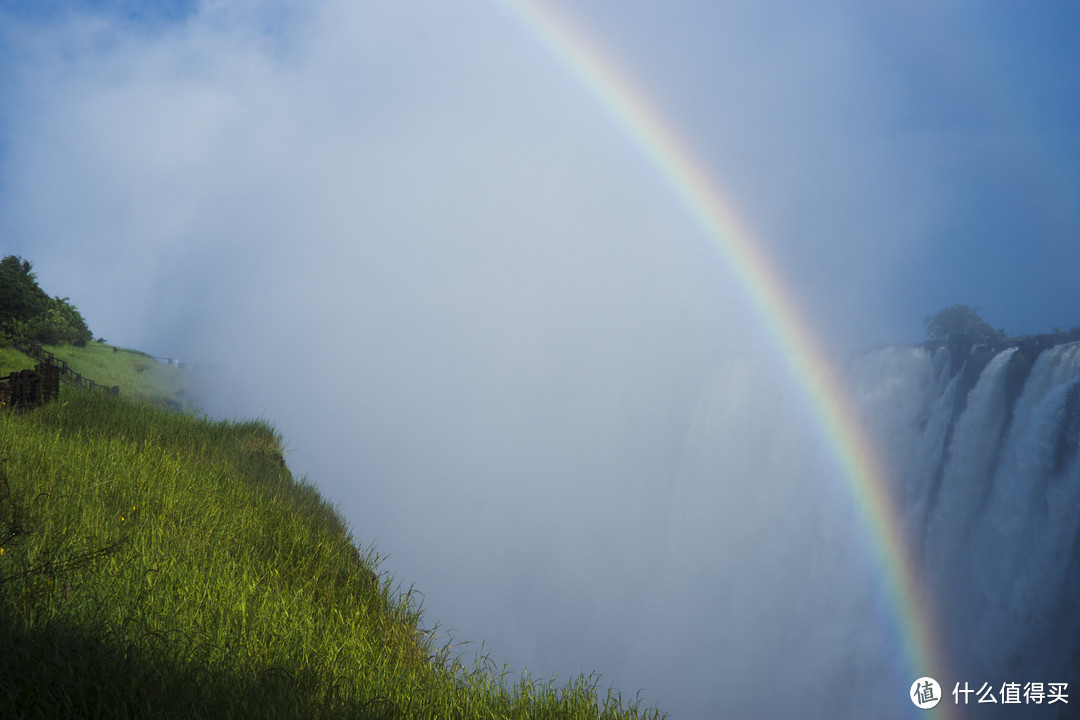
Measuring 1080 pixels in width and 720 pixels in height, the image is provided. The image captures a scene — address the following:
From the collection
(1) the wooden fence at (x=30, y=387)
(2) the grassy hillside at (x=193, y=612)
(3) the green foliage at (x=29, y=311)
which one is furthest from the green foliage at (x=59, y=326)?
(2) the grassy hillside at (x=193, y=612)

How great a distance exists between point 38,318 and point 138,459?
2851cm

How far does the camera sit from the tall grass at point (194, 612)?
3014 mm

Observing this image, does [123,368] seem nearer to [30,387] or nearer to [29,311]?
[29,311]

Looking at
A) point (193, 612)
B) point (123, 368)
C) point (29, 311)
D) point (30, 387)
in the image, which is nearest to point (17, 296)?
point (29, 311)

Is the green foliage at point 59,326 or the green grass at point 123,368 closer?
the green grass at point 123,368

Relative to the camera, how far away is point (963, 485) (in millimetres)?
24703

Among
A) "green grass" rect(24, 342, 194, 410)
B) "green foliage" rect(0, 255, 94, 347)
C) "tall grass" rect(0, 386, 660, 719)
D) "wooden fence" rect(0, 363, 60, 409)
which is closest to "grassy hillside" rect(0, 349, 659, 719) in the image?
"tall grass" rect(0, 386, 660, 719)

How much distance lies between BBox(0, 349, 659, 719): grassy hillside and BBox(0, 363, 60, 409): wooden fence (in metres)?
1.19

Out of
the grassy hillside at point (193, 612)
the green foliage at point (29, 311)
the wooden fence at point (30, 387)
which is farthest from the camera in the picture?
the green foliage at point (29, 311)

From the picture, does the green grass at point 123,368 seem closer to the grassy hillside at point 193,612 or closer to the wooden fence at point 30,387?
the wooden fence at point 30,387

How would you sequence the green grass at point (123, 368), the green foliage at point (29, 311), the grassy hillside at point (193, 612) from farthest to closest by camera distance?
the green foliage at point (29, 311) → the green grass at point (123, 368) → the grassy hillside at point (193, 612)

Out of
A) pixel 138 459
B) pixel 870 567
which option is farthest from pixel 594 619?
pixel 138 459

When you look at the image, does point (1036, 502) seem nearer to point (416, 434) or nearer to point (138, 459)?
point (138, 459)

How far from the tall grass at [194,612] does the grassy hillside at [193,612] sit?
0.04 ft
